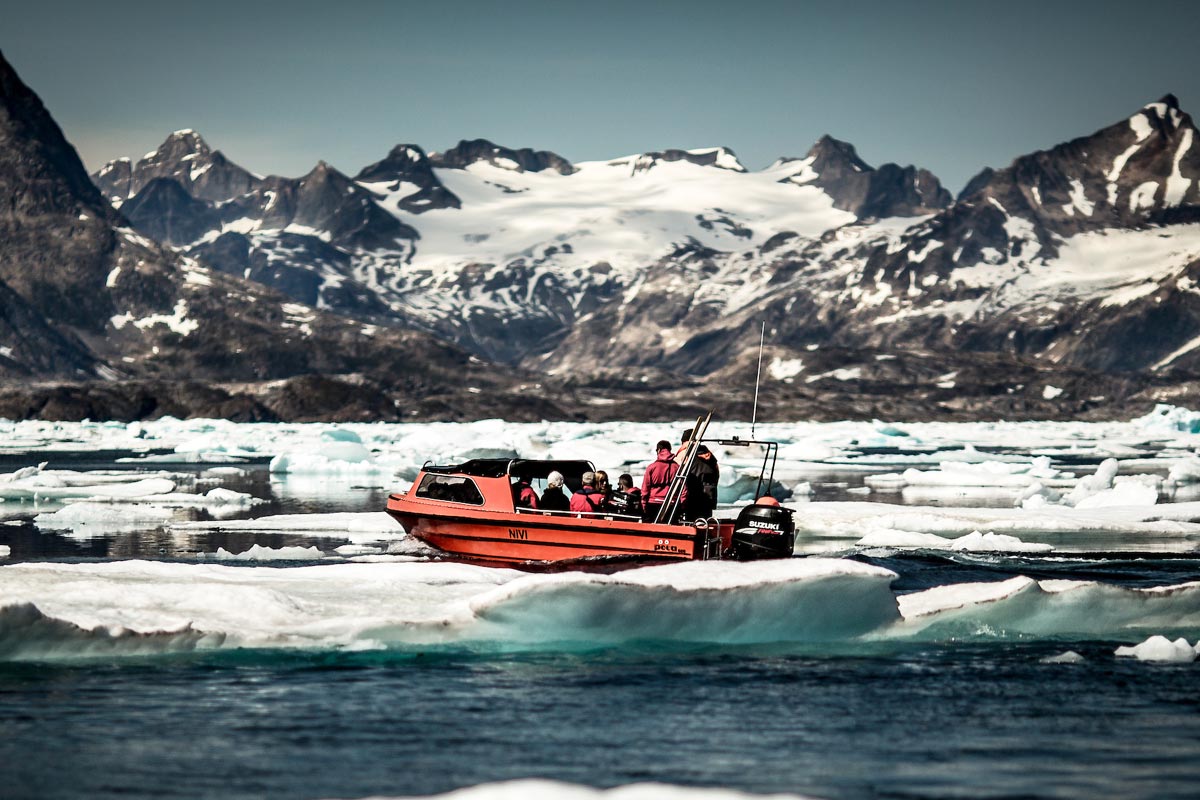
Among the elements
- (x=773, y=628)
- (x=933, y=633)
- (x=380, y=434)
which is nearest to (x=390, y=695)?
(x=773, y=628)

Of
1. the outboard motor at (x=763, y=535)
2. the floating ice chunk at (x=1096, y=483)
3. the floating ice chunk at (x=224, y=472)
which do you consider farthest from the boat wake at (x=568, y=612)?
the floating ice chunk at (x=224, y=472)

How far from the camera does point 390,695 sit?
16969mm

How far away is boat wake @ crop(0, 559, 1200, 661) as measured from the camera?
60.1 ft

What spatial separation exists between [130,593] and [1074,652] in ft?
43.3

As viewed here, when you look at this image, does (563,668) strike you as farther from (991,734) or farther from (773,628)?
(991,734)

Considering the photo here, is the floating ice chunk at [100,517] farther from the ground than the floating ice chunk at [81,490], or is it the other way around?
the floating ice chunk at [81,490]

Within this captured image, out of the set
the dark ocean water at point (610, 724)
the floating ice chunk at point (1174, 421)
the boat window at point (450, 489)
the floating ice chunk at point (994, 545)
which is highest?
the floating ice chunk at point (1174, 421)

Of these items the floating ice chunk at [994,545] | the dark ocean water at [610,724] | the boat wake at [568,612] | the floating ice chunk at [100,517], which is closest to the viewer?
the dark ocean water at [610,724]

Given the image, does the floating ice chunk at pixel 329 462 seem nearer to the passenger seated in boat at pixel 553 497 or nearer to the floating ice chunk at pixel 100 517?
the floating ice chunk at pixel 100 517

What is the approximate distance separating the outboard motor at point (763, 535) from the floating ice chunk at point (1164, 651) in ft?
23.3

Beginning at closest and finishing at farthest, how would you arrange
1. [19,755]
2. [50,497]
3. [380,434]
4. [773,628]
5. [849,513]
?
1. [19,755]
2. [773,628]
3. [849,513]
4. [50,497]
5. [380,434]

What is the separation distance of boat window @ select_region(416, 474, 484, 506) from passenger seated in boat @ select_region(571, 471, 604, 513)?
8.19 feet

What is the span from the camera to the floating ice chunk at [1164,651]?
757 inches

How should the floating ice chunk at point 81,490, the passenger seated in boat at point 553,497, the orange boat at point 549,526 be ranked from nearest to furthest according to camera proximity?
1. the orange boat at point 549,526
2. the passenger seated in boat at point 553,497
3. the floating ice chunk at point 81,490
